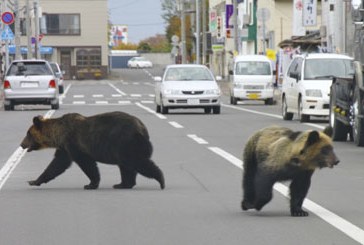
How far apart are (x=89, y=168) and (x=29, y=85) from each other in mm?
24894

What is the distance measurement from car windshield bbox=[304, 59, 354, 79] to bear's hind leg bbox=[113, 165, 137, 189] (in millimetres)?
15332

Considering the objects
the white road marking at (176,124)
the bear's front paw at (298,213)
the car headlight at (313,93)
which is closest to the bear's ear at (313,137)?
the bear's front paw at (298,213)

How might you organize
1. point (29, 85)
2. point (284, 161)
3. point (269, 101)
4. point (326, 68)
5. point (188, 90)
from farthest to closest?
1. point (269, 101)
2. point (29, 85)
3. point (188, 90)
4. point (326, 68)
5. point (284, 161)

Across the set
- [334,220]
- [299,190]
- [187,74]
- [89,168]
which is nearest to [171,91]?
[187,74]

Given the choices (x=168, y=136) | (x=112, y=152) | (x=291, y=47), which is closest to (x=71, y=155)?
(x=112, y=152)

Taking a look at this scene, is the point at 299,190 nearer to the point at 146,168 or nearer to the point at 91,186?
the point at 146,168

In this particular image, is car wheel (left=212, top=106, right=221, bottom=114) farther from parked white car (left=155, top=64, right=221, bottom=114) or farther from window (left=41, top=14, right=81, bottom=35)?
window (left=41, top=14, right=81, bottom=35)

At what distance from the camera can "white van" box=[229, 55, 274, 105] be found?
44.2 metres

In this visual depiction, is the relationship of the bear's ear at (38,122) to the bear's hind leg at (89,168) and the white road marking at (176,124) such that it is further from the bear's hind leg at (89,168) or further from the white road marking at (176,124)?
the white road marking at (176,124)

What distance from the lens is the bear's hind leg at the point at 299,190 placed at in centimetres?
1057

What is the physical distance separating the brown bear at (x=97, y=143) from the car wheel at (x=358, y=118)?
760 cm

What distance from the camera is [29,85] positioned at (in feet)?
126

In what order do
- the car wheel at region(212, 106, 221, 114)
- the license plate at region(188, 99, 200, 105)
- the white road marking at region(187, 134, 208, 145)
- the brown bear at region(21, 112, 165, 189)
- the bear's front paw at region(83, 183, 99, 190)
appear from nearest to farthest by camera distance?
the brown bear at region(21, 112, 165, 189), the bear's front paw at region(83, 183, 99, 190), the white road marking at region(187, 134, 208, 145), the license plate at region(188, 99, 200, 105), the car wheel at region(212, 106, 221, 114)

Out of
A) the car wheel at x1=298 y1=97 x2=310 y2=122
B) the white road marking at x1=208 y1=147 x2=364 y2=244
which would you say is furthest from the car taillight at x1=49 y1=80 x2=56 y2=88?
the white road marking at x1=208 y1=147 x2=364 y2=244
